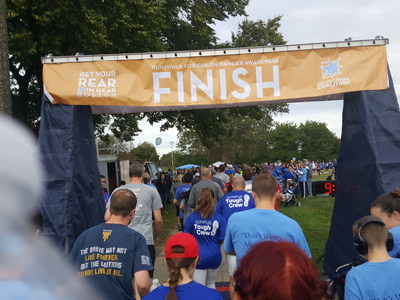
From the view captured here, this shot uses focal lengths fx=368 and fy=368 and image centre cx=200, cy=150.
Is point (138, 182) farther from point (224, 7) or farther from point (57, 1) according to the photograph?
point (224, 7)

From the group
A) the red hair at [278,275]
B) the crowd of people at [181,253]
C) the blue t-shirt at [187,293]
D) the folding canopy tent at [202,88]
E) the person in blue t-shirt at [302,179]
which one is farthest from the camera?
the person in blue t-shirt at [302,179]

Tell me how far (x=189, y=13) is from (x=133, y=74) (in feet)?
43.4

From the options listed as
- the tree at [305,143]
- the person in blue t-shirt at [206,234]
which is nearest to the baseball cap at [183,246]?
the person in blue t-shirt at [206,234]

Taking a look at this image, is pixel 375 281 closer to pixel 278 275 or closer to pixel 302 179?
pixel 278 275

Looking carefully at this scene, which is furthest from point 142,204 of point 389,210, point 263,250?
point 263,250

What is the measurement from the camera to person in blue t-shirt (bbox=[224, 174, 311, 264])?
3375 millimetres

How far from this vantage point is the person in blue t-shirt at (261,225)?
3.38 metres

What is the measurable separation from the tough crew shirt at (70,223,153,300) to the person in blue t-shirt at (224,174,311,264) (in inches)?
36.1

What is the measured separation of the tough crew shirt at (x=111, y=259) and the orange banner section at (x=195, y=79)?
9.45 ft

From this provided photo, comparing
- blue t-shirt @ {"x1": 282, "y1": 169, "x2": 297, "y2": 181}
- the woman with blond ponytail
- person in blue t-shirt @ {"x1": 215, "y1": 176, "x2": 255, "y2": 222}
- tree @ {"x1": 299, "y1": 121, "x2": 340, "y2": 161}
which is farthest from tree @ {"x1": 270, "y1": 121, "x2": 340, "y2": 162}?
the woman with blond ponytail

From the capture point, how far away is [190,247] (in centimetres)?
264

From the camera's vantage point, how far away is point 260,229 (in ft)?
11.3

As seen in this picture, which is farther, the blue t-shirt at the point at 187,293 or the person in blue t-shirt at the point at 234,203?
the person in blue t-shirt at the point at 234,203

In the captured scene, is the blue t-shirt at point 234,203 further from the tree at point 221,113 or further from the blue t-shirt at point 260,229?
the tree at point 221,113
